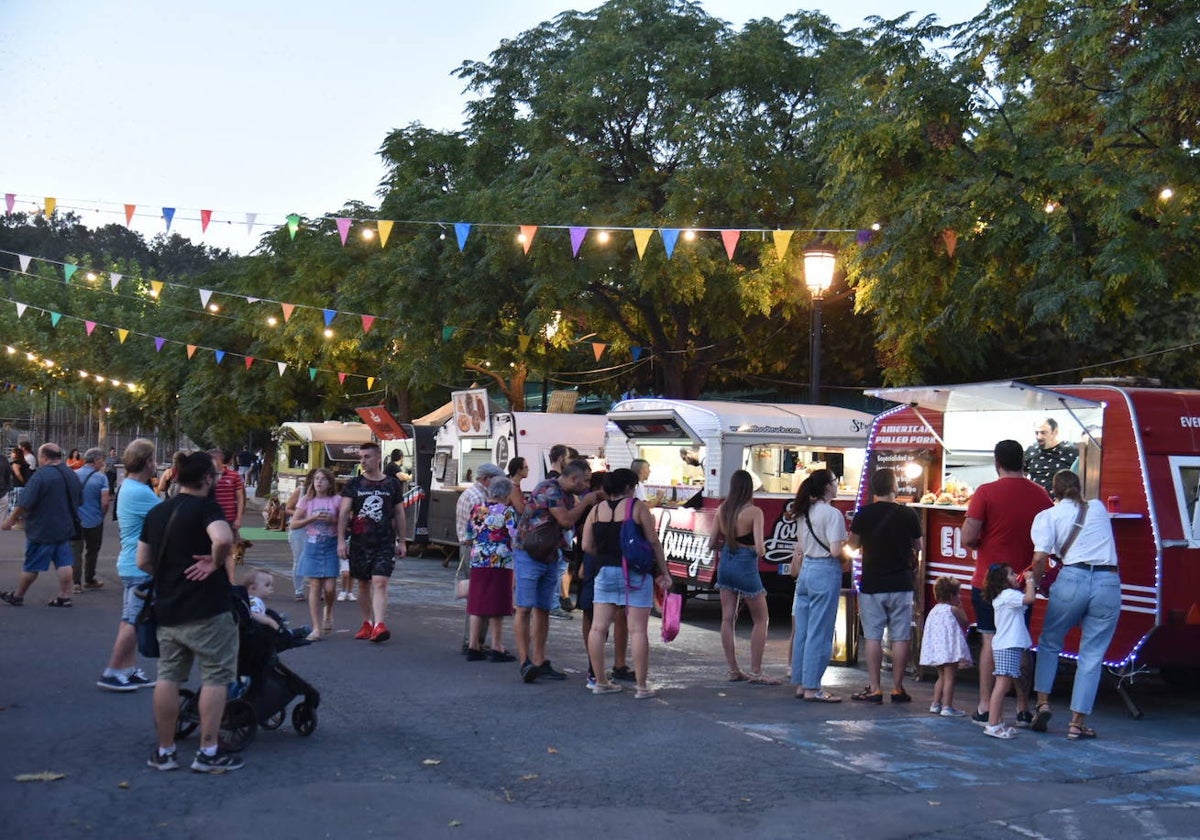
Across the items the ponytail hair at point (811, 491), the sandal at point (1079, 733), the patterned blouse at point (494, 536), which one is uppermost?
the ponytail hair at point (811, 491)

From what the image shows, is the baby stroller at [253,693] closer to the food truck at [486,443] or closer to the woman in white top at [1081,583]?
the woman in white top at [1081,583]

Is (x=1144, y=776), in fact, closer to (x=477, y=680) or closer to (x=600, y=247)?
(x=477, y=680)

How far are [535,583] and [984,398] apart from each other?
4.10 m

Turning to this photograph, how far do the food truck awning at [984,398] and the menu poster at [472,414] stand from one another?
431 inches

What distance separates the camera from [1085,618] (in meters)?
8.45

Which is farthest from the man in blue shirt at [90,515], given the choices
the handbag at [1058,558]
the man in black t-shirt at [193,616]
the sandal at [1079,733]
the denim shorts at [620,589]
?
the sandal at [1079,733]

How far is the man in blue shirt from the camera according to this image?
14.9m

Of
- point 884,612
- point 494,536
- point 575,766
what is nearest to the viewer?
point 575,766

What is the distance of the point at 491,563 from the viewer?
10586 millimetres

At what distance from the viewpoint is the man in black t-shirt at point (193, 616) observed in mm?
6574

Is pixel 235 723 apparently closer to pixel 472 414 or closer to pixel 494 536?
pixel 494 536

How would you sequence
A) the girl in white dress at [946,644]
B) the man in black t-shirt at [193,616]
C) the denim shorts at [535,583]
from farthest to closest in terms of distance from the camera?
1. the denim shorts at [535,583]
2. the girl in white dress at [946,644]
3. the man in black t-shirt at [193,616]

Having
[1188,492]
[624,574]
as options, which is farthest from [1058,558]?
[624,574]

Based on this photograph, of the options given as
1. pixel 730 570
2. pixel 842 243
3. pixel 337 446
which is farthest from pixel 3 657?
pixel 337 446
